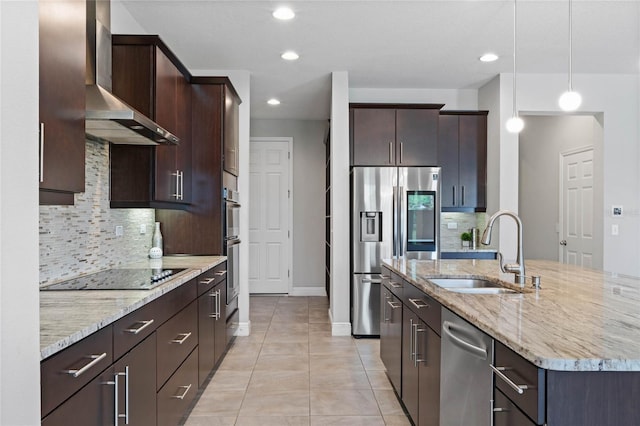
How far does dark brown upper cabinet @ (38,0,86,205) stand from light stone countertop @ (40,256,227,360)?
40 centimetres

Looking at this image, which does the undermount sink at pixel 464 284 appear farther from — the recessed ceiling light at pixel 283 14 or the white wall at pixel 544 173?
the white wall at pixel 544 173

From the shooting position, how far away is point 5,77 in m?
0.83

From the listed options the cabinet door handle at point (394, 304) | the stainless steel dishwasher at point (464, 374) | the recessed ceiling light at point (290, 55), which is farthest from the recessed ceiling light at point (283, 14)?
the stainless steel dishwasher at point (464, 374)

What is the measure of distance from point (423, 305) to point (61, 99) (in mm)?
1791

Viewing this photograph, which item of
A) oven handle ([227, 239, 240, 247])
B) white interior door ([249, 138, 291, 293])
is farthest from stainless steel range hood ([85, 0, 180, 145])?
white interior door ([249, 138, 291, 293])

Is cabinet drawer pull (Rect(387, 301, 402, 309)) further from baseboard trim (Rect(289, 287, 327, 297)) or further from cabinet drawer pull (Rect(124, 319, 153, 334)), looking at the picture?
baseboard trim (Rect(289, 287, 327, 297))

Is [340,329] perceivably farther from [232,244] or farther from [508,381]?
[508,381]

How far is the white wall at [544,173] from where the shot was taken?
18.2 feet

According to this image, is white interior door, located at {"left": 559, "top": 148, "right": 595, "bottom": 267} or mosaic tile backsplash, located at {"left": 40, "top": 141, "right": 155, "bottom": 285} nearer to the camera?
mosaic tile backsplash, located at {"left": 40, "top": 141, "right": 155, "bottom": 285}

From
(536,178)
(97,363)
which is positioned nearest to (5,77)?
(97,363)

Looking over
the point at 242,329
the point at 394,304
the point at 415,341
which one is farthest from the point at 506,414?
the point at 242,329

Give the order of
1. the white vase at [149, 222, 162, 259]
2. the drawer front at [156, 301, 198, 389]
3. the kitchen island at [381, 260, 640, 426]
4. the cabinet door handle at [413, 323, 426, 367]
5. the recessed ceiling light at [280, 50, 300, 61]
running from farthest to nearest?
the recessed ceiling light at [280, 50, 300, 61], the white vase at [149, 222, 162, 259], the cabinet door handle at [413, 323, 426, 367], the drawer front at [156, 301, 198, 389], the kitchen island at [381, 260, 640, 426]

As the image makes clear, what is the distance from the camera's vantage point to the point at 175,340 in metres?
2.25

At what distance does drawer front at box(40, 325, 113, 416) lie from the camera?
1.10m
